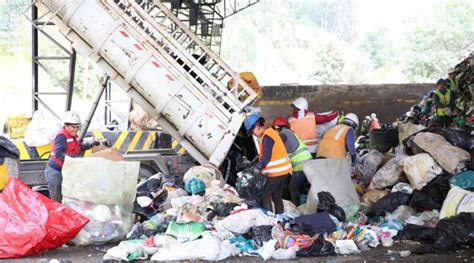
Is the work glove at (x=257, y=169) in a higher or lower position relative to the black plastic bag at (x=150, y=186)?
higher

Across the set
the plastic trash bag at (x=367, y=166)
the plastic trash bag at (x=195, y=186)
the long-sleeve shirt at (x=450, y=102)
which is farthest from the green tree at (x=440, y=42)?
the plastic trash bag at (x=195, y=186)

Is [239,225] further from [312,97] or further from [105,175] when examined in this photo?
[312,97]

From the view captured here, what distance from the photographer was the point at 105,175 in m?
6.62

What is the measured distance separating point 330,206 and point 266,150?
876mm

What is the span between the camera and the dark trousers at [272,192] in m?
7.16

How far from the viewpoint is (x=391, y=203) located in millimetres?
7574

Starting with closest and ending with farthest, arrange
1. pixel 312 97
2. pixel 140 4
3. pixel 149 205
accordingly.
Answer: pixel 149 205 → pixel 140 4 → pixel 312 97

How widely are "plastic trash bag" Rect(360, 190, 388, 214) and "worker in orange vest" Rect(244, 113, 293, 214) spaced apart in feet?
3.75

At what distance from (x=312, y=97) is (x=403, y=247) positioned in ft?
31.7

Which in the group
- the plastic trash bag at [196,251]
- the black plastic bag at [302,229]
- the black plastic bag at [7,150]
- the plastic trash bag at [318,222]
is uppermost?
the black plastic bag at [7,150]

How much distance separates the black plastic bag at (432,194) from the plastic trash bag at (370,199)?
1.67 ft

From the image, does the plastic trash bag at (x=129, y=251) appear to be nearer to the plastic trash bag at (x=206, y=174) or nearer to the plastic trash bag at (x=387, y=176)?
the plastic trash bag at (x=206, y=174)

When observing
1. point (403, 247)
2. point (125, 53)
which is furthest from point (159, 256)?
point (125, 53)

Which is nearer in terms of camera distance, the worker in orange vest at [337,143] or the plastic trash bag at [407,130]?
the worker in orange vest at [337,143]
